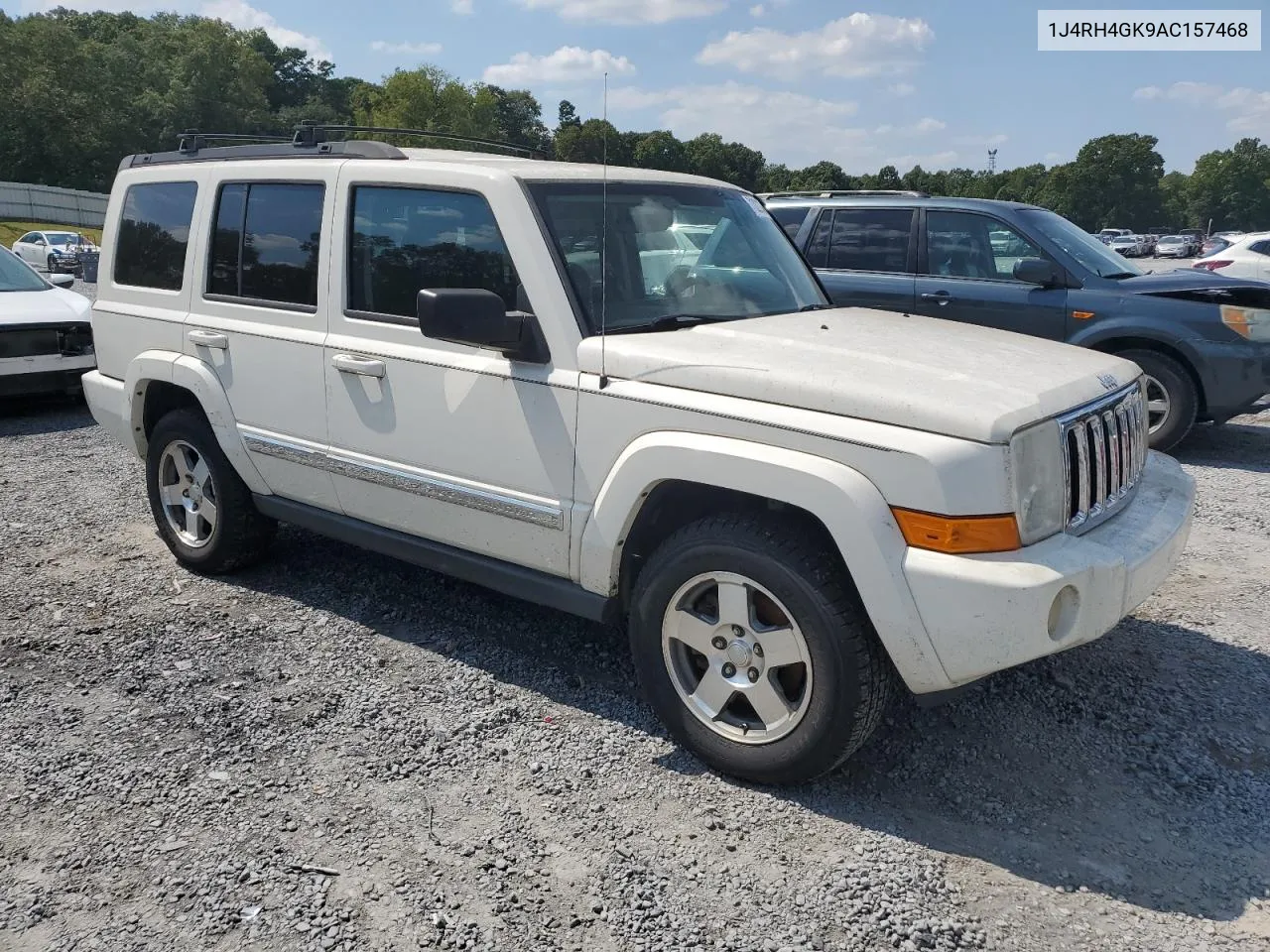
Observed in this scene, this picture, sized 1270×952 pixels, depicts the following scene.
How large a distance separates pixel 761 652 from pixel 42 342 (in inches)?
Answer: 317

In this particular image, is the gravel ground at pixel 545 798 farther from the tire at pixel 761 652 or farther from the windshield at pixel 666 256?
the windshield at pixel 666 256

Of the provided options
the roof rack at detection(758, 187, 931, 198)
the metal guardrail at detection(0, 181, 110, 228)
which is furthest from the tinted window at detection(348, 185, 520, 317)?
the metal guardrail at detection(0, 181, 110, 228)

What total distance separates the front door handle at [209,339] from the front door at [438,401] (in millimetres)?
756

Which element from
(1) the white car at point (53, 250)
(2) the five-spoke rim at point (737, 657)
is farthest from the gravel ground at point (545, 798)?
(1) the white car at point (53, 250)

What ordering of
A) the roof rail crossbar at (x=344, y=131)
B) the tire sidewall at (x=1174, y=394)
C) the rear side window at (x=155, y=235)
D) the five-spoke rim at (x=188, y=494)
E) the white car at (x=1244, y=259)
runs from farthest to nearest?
the white car at (x=1244, y=259) < the tire sidewall at (x=1174, y=394) < the five-spoke rim at (x=188, y=494) < the rear side window at (x=155, y=235) < the roof rail crossbar at (x=344, y=131)

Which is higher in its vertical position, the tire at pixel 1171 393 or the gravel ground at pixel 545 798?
the tire at pixel 1171 393

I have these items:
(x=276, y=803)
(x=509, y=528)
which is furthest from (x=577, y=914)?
(x=509, y=528)

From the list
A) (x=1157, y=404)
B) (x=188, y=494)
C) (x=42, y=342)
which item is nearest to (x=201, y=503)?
(x=188, y=494)

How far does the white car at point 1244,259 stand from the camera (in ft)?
47.5

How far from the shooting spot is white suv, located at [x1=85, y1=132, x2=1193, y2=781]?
9.21 feet

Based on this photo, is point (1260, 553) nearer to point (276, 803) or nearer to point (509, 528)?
point (509, 528)

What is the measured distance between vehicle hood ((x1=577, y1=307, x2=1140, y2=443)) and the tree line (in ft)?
198

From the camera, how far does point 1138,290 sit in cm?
757

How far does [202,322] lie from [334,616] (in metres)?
1.51
